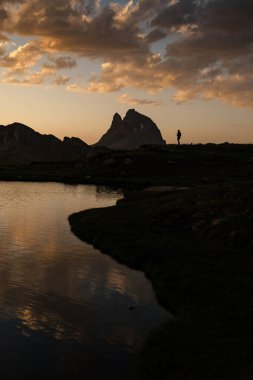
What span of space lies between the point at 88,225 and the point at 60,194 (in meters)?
39.0

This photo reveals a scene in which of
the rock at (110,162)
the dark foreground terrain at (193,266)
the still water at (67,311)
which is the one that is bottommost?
the still water at (67,311)

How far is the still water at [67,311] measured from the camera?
17984 mm

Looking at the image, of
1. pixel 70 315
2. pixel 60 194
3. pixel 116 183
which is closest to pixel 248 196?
pixel 70 315

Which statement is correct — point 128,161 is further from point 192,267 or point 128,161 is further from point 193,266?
point 192,267

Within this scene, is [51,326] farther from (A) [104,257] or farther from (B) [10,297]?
(A) [104,257]

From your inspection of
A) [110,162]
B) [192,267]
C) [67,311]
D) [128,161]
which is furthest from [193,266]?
[110,162]

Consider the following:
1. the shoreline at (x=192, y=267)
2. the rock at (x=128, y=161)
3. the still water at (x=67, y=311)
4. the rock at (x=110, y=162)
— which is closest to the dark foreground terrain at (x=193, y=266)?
the shoreline at (x=192, y=267)

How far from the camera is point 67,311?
2339 cm

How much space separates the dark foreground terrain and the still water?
125 cm

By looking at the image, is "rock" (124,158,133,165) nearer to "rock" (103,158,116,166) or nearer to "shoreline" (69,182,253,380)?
"rock" (103,158,116,166)

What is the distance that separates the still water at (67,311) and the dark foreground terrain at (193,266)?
1250 millimetres

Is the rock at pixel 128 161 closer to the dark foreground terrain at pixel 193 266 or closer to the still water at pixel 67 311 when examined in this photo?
the dark foreground terrain at pixel 193 266

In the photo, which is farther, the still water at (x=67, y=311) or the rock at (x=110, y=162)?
the rock at (x=110, y=162)

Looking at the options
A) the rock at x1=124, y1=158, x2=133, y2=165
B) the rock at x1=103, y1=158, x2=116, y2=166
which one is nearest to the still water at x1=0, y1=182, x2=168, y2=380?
the rock at x1=124, y1=158, x2=133, y2=165
